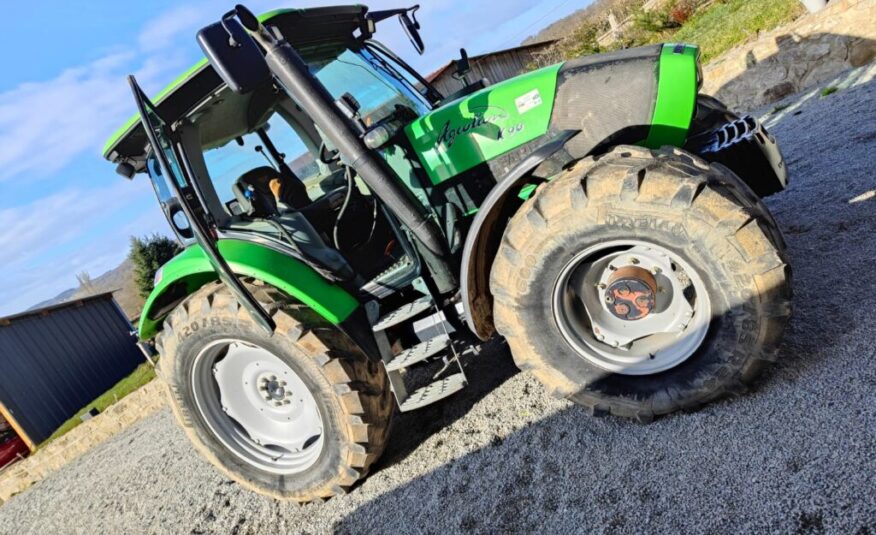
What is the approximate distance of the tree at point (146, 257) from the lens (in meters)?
25.1

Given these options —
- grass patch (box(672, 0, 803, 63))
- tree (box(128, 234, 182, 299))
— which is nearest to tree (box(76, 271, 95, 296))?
tree (box(128, 234, 182, 299))

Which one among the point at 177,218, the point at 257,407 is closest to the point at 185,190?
the point at 177,218

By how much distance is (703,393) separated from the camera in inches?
92.4

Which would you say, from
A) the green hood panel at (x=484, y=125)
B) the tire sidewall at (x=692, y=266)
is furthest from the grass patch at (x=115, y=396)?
the tire sidewall at (x=692, y=266)

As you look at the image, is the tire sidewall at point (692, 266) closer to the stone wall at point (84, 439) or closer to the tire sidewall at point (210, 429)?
the tire sidewall at point (210, 429)

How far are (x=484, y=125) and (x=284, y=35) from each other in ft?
4.22

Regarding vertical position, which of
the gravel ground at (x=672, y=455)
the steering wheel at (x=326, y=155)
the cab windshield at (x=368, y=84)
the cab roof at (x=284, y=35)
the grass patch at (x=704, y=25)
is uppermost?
the cab roof at (x=284, y=35)

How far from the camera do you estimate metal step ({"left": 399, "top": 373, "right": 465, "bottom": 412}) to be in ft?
9.84

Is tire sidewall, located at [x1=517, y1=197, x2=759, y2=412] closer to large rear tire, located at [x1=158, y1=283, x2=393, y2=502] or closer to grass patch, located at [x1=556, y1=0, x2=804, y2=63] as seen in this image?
large rear tire, located at [x1=158, y1=283, x2=393, y2=502]

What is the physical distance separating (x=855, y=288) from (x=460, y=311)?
6.73 ft

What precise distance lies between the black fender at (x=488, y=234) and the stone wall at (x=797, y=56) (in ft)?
23.3

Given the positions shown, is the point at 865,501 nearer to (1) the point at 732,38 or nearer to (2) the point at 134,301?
(1) the point at 732,38

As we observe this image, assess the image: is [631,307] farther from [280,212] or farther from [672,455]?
[280,212]

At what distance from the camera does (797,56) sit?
7.77 metres
